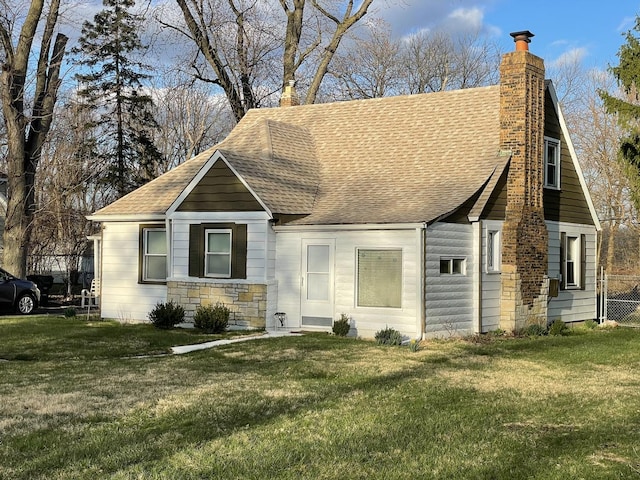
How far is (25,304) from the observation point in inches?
912

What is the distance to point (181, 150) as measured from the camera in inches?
1854

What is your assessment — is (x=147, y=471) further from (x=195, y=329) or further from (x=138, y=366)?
(x=195, y=329)

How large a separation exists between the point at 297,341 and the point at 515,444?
28.5 feet

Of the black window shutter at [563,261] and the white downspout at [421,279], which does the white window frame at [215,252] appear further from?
the black window shutter at [563,261]

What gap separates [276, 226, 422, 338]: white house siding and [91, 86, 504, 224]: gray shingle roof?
351 mm

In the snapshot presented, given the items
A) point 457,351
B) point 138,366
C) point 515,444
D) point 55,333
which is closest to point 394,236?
point 457,351

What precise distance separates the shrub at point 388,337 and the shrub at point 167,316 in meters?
4.95

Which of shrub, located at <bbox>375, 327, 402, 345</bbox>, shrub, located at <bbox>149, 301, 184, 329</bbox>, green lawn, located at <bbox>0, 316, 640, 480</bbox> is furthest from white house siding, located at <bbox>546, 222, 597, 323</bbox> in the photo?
shrub, located at <bbox>149, 301, 184, 329</bbox>

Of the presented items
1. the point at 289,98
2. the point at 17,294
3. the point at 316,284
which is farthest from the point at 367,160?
the point at 17,294

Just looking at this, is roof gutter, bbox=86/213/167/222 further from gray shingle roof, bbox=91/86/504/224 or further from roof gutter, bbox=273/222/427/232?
roof gutter, bbox=273/222/427/232

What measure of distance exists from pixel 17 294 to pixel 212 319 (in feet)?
28.3

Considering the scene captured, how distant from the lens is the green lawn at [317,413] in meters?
6.37

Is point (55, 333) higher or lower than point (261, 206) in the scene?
lower

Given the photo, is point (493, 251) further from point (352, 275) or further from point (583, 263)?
point (583, 263)
